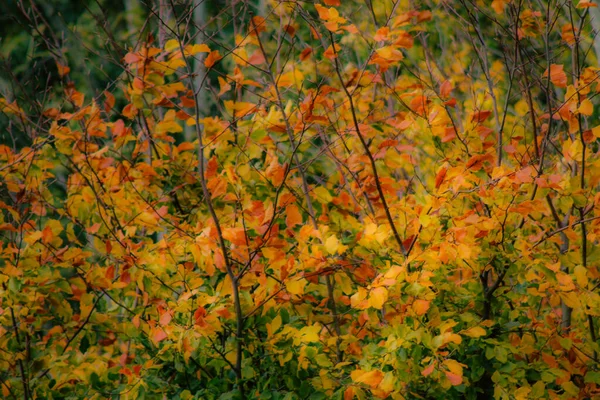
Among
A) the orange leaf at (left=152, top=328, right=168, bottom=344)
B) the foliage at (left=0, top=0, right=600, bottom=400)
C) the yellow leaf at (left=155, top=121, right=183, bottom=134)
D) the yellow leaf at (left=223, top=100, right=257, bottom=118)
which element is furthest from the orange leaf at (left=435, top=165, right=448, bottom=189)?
the yellow leaf at (left=155, top=121, right=183, bottom=134)

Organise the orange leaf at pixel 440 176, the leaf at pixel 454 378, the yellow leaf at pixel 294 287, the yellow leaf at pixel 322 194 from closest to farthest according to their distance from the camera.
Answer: the leaf at pixel 454 378
the orange leaf at pixel 440 176
the yellow leaf at pixel 294 287
the yellow leaf at pixel 322 194

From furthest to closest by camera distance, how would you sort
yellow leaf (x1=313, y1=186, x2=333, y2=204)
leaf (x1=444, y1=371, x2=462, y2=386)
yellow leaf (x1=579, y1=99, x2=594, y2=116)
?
yellow leaf (x1=313, y1=186, x2=333, y2=204) < yellow leaf (x1=579, y1=99, x2=594, y2=116) < leaf (x1=444, y1=371, x2=462, y2=386)

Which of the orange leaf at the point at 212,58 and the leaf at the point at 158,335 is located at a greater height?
the orange leaf at the point at 212,58

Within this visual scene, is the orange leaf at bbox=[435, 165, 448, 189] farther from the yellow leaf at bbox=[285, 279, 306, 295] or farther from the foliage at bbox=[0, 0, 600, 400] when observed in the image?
the yellow leaf at bbox=[285, 279, 306, 295]

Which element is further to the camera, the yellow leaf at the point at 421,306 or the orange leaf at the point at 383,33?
the yellow leaf at the point at 421,306

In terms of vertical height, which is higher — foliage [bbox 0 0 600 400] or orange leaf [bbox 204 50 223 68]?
orange leaf [bbox 204 50 223 68]

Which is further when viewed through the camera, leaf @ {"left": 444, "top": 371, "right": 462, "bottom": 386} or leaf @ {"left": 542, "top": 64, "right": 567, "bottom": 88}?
leaf @ {"left": 542, "top": 64, "right": 567, "bottom": 88}

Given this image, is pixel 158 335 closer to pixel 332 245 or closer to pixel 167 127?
pixel 332 245

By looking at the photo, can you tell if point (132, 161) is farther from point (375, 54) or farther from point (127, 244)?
point (375, 54)

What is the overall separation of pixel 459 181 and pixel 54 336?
196 centimetres

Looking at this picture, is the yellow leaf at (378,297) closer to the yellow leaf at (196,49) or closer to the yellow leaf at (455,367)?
the yellow leaf at (455,367)

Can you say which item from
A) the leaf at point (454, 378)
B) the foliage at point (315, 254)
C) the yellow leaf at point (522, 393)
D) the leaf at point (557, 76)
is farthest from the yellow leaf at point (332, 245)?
the leaf at point (557, 76)

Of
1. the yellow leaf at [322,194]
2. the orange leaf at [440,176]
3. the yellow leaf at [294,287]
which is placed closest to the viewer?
the orange leaf at [440,176]

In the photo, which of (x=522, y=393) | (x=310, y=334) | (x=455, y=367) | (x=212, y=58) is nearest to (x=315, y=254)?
(x=310, y=334)
